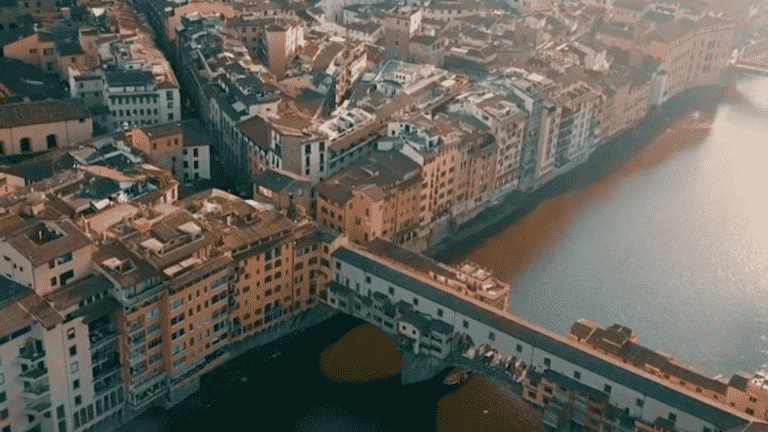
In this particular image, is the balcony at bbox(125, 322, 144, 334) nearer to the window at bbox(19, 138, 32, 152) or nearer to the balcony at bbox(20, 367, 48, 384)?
the balcony at bbox(20, 367, 48, 384)

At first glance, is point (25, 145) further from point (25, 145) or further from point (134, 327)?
point (134, 327)

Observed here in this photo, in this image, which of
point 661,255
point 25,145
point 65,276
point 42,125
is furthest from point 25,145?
point 661,255

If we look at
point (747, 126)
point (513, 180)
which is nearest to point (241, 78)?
point (513, 180)

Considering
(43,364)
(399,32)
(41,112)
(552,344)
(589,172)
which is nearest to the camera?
(43,364)

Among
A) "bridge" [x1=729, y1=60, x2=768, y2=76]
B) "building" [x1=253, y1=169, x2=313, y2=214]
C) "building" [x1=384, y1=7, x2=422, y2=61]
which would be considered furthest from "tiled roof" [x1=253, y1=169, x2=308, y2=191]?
"bridge" [x1=729, y1=60, x2=768, y2=76]

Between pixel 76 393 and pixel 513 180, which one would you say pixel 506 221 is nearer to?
pixel 513 180

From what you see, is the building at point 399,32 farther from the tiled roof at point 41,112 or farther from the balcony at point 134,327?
the balcony at point 134,327
